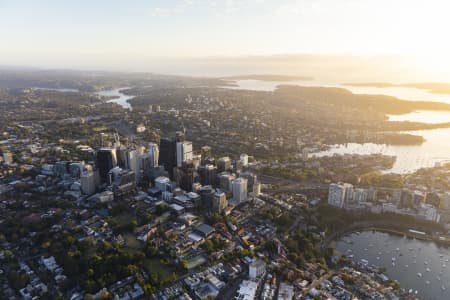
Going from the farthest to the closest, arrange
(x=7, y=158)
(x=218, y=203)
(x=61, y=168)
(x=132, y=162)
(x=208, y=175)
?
(x=7, y=158) < (x=61, y=168) < (x=132, y=162) < (x=208, y=175) < (x=218, y=203)

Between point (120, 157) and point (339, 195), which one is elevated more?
point (120, 157)

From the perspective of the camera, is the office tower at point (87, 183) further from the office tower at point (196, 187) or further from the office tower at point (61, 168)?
the office tower at point (196, 187)

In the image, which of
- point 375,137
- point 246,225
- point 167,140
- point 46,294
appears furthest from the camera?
point 375,137

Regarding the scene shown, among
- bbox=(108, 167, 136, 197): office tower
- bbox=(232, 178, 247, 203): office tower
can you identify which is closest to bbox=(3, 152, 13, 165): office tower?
bbox=(108, 167, 136, 197): office tower

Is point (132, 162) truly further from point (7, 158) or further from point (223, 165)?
point (7, 158)

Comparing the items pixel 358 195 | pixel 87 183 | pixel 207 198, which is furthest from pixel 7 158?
pixel 358 195

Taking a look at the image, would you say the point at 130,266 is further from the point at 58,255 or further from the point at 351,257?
the point at 351,257

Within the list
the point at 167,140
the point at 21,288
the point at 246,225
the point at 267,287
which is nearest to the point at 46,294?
the point at 21,288
